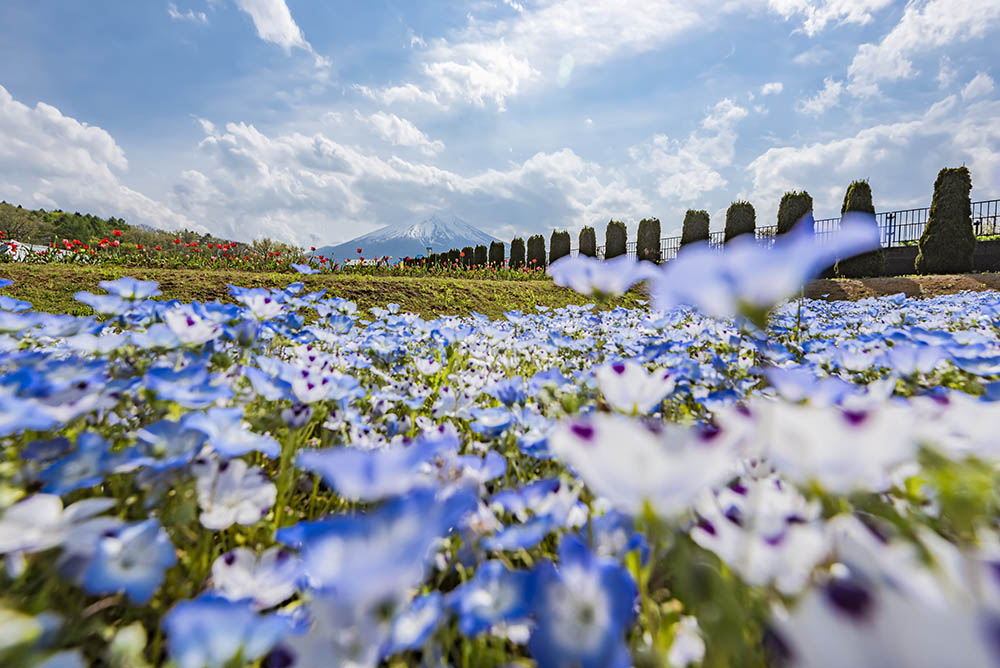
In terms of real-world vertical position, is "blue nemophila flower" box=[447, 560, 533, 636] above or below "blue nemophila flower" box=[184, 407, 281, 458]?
below

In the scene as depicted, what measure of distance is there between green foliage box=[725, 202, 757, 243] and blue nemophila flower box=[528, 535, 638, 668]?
20314 mm

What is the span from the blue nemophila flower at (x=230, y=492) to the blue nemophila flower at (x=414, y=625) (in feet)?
1.30

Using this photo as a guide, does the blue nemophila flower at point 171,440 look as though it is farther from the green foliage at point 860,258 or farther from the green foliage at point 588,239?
the green foliage at point 588,239

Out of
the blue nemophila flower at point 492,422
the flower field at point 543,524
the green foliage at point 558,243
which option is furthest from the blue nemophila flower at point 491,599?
the green foliage at point 558,243

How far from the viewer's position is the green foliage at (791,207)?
16719 millimetres

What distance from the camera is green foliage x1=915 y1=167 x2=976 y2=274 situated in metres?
14.6

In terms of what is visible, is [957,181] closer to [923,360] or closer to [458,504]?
[923,360]

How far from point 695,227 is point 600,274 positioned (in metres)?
21.3

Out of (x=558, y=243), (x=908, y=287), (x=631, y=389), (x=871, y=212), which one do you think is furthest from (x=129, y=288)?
(x=558, y=243)

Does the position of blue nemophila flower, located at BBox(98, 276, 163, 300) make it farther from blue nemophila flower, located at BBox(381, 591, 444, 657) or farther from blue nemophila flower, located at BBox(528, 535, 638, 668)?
blue nemophila flower, located at BBox(528, 535, 638, 668)

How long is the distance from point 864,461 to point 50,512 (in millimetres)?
1048

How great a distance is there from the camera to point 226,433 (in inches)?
34.8

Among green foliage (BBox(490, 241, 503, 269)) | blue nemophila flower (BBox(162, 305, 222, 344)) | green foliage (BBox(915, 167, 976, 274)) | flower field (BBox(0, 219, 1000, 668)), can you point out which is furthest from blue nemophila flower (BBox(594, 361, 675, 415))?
green foliage (BBox(490, 241, 503, 269))

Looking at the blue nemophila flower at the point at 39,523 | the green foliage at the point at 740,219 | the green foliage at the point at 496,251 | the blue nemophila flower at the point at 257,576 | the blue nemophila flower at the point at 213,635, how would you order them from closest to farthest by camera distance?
the blue nemophila flower at the point at 213,635, the blue nemophila flower at the point at 39,523, the blue nemophila flower at the point at 257,576, the green foliage at the point at 740,219, the green foliage at the point at 496,251
